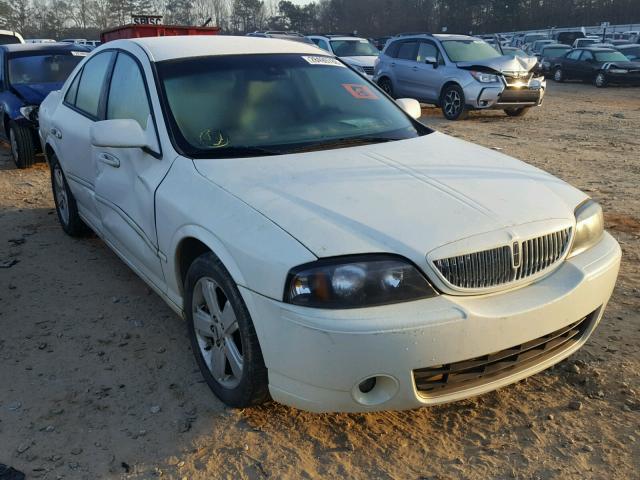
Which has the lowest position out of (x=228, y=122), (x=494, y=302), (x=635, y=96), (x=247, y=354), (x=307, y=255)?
(x=635, y=96)

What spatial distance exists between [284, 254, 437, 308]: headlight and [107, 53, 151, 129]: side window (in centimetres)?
158

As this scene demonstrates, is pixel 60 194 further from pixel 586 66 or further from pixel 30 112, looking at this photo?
pixel 586 66

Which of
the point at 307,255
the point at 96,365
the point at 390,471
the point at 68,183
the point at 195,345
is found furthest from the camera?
the point at 68,183

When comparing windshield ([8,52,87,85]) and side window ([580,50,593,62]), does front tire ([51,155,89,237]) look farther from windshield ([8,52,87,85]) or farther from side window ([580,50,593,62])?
side window ([580,50,593,62])

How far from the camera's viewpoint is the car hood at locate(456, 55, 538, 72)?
12.1 metres

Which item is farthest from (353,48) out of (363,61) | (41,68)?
(41,68)

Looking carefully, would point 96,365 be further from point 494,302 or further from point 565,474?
point 565,474

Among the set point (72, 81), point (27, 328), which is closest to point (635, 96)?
point (72, 81)

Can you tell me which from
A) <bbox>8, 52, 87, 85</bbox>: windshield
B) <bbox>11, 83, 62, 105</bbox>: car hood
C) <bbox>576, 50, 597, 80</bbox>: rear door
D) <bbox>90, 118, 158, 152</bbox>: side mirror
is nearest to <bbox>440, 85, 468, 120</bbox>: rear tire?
<bbox>8, 52, 87, 85</bbox>: windshield

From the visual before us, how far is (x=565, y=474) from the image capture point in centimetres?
230

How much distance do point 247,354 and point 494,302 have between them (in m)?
1.00

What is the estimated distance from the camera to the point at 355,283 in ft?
7.11

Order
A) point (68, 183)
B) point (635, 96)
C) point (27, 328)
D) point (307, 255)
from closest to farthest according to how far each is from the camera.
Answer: point (307, 255)
point (27, 328)
point (68, 183)
point (635, 96)

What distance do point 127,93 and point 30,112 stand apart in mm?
4773
